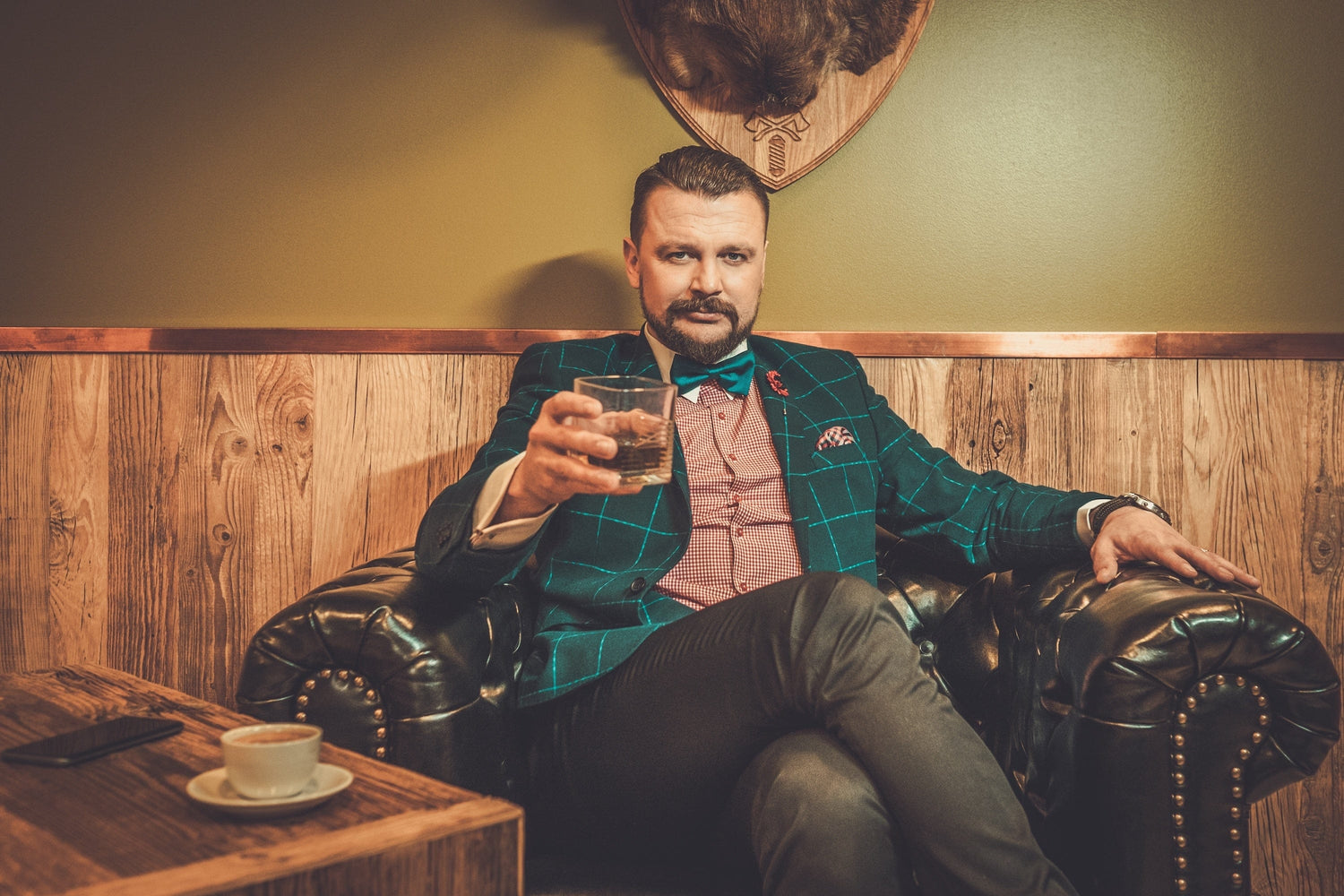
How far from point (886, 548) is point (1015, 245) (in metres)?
0.76

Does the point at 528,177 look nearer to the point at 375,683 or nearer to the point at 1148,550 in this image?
the point at 375,683

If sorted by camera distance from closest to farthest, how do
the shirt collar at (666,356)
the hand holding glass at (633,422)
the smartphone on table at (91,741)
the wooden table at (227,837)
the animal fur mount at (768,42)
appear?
the wooden table at (227,837)
the smartphone on table at (91,741)
the hand holding glass at (633,422)
the shirt collar at (666,356)
the animal fur mount at (768,42)

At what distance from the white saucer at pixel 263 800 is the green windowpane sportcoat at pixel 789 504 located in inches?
20.2

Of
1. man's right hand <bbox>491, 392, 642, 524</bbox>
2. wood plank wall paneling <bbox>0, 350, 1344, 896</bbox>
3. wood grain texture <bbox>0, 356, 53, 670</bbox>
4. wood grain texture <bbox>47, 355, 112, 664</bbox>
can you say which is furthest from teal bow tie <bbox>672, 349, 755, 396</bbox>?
wood grain texture <bbox>0, 356, 53, 670</bbox>

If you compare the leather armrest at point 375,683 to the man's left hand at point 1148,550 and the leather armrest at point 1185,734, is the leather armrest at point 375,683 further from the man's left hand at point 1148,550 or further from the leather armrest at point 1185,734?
the man's left hand at point 1148,550

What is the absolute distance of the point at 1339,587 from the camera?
1.98m

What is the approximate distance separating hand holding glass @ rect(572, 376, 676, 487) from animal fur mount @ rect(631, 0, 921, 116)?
3.68ft

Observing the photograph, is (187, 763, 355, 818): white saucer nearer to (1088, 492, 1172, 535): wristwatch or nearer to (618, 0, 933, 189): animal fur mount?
(1088, 492, 1172, 535): wristwatch

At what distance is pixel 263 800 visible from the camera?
0.76 m

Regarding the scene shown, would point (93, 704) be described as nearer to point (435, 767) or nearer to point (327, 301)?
point (435, 767)

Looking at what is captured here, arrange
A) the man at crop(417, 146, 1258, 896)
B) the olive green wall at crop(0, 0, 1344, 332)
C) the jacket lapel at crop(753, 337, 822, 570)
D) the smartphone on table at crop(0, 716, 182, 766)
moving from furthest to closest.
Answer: the olive green wall at crop(0, 0, 1344, 332) → the jacket lapel at crop(753, 337, 822, 570) → the man at crop(417, 146, 1258, 896) → the smartphone on table at crop(0, 716, 182, 766)

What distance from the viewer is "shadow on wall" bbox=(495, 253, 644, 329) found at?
209cm

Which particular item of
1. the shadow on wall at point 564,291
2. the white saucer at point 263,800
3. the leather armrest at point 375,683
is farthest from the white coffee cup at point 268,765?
the shadow on wall at point 564,291

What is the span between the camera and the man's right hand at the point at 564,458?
3.74 feet
